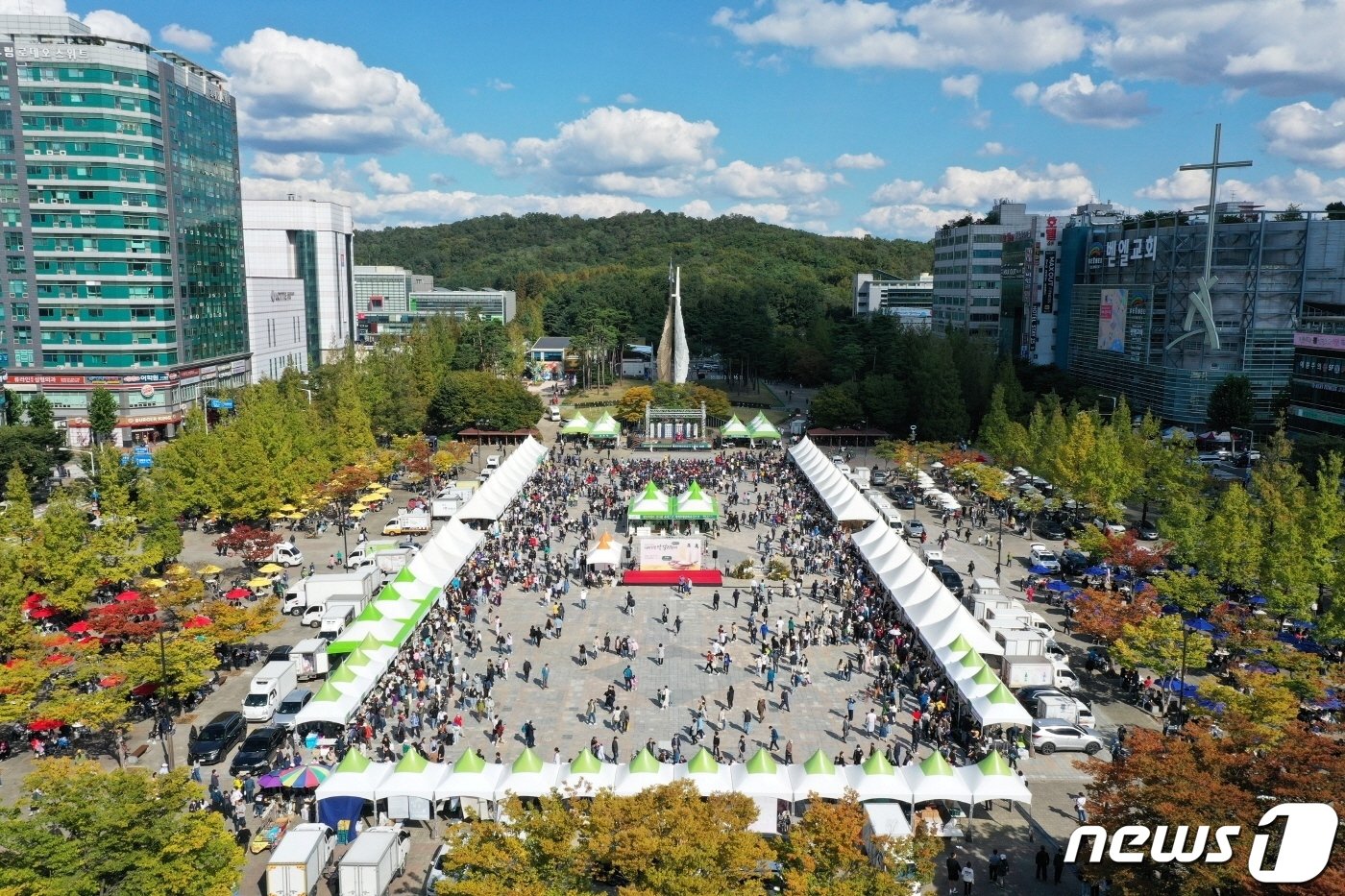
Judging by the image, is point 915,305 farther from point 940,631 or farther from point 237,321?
point 940,631

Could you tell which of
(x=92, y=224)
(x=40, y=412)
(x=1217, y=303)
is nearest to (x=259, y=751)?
(x=40, y=412)

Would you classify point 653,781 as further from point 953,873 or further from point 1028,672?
point 1028,672

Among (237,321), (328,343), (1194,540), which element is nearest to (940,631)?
(1194,540)

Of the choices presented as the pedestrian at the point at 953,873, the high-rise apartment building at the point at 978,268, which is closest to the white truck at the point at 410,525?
the pedestrian at the point at 953,873

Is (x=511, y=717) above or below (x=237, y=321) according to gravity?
below

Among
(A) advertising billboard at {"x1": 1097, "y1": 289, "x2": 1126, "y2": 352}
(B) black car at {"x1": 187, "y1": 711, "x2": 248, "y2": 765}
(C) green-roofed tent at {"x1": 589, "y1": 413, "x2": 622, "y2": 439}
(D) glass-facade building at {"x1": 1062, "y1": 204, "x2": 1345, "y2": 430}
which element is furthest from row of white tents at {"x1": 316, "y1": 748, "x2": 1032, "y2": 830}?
(A) advertising billboard at {"x1": 1097, "y1": 289, "x2": 1126, "y2": 352}

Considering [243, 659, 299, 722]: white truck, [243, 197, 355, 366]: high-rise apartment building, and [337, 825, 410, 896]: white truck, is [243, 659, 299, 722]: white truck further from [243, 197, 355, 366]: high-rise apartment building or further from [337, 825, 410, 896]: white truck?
[243, 197, 355, 366]: high-rise apartment building
